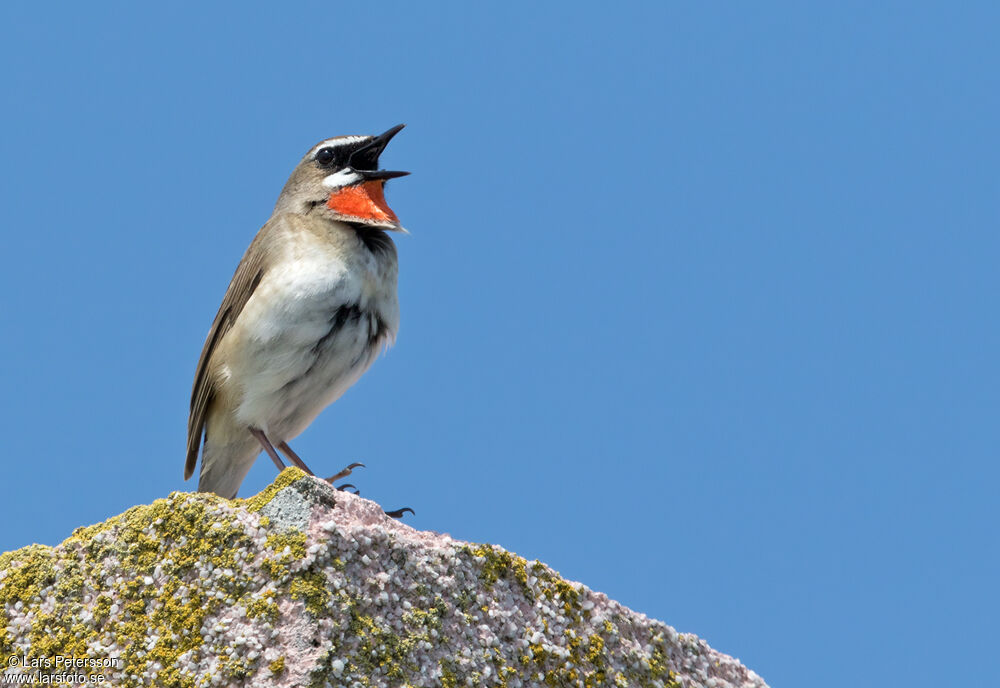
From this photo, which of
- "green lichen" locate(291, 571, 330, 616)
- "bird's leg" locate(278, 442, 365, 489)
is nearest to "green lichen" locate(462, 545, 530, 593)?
"green lichen" locate(291, 571, 330, 616)

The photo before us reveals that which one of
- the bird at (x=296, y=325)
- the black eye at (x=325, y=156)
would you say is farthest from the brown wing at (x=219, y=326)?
the black eye at (x=325, y=156)

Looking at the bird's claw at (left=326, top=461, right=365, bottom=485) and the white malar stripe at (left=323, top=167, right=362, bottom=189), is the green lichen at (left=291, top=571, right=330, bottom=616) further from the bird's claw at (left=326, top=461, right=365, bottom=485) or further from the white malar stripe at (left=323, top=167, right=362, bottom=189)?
the white malar stripe at (left=323, top=167, right=362, bottom=189)

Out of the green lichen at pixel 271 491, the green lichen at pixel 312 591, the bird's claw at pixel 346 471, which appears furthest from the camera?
the bird's claw at pixel 346 471

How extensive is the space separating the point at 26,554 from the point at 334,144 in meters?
4.51

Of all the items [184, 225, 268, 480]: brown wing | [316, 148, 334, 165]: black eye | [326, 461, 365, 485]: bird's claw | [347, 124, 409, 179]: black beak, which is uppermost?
[316, 148, 334, 165]: black eye

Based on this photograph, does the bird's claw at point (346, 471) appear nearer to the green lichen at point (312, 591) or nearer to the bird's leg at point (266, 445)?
the bird's leg at point (266, 445)

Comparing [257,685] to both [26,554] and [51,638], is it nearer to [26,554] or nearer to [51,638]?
[51,638]

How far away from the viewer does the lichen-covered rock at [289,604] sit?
13.5 ft

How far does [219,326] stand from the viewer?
794cm

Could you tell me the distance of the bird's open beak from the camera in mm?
7840

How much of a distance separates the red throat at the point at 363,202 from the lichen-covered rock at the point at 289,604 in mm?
3534

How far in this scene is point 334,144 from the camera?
8500 mm

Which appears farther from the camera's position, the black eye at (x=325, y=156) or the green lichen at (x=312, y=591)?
the black eye at (x=325, y=156)

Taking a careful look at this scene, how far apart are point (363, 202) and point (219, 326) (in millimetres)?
1392
